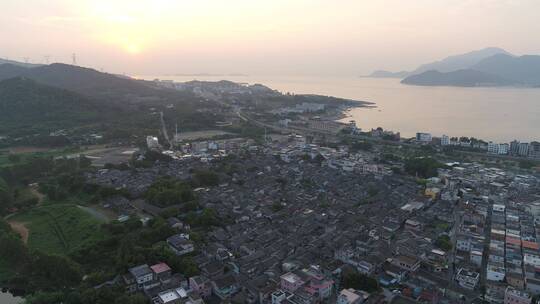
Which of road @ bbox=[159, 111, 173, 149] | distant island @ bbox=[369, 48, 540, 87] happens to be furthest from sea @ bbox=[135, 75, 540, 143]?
distant island @ bbox=[369, 48, 540, 87]

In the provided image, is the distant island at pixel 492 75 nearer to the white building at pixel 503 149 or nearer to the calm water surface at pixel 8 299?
the white building at pixel 503 149

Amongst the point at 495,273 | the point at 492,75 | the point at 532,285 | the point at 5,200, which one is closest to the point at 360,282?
the point at 495,273

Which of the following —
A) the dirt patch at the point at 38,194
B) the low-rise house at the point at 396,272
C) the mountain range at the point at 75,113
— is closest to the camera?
the low-rise house at the point at 396,272

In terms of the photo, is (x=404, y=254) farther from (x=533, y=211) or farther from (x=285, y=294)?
(x=533, y=211)

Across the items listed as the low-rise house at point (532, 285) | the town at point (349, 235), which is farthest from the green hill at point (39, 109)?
the low-rise house at point (532, 285)

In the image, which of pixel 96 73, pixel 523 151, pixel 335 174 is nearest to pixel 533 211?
pixel 335 174
